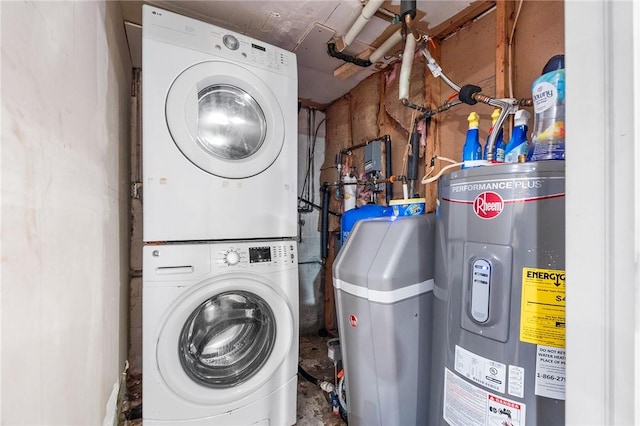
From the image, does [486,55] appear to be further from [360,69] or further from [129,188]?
[129,188]

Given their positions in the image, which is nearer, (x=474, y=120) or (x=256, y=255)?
(x=474, y=120)

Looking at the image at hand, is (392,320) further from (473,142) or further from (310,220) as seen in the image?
(310,220)

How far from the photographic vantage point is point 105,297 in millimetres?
1038

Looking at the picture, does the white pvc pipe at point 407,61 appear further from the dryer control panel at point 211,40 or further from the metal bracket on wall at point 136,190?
the metal bracket on wall at point 136,190

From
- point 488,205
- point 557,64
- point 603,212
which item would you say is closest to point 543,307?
point 488,205

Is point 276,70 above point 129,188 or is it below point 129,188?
above

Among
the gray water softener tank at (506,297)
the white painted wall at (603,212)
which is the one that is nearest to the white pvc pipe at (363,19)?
the gray water softener tank at (506,297)

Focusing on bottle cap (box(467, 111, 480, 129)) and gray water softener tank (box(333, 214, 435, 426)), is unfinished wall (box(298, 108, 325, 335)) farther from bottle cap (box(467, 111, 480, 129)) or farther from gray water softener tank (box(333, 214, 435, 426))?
bottle cap (box(467, 111, 480, 129))

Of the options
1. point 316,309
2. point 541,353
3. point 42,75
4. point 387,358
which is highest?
point 42,75

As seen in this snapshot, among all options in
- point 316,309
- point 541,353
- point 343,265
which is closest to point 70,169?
point 343,265

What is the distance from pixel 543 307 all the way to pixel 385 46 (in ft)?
4.75

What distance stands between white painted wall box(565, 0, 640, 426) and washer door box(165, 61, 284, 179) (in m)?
1.08

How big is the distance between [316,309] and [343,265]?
4.97ft

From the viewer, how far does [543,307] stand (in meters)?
0.64
